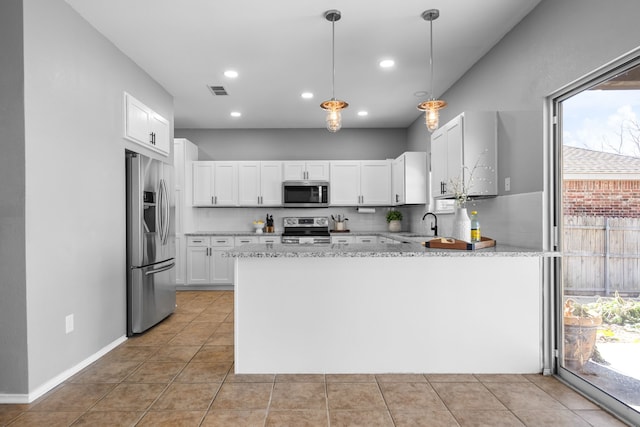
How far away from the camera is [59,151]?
2.78 meters

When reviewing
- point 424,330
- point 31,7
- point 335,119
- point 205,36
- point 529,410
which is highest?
point 205,36

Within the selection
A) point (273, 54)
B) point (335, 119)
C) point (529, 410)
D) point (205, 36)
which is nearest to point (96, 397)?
point (335, 119)

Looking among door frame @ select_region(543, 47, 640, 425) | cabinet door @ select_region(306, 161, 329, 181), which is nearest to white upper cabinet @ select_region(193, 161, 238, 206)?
cabinet door @ select_region(306, 161, 329, 181)

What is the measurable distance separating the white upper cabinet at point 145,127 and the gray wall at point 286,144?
6.74 feet

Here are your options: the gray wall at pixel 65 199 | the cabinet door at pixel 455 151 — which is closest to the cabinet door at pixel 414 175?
the cabinet door at pixel 455 151

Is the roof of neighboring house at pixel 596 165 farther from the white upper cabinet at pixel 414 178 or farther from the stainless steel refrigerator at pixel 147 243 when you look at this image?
the stainless steel refrigerator at pixel 147 243

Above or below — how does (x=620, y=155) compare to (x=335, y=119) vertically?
below

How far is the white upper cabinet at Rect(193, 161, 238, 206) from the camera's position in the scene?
636 cm

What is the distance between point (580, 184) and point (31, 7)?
12.1ft

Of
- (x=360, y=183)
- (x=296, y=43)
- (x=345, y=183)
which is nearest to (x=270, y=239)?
(x=345, y=183)

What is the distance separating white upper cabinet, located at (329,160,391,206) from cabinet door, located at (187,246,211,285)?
2.14 meters

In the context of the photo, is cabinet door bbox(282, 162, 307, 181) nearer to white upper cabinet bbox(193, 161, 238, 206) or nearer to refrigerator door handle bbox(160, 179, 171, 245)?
white upper cabinet bbox(193, 161, 238, 206)

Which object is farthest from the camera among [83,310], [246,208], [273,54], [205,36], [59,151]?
[246,208]

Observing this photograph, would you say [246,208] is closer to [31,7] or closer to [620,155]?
[31,7]
